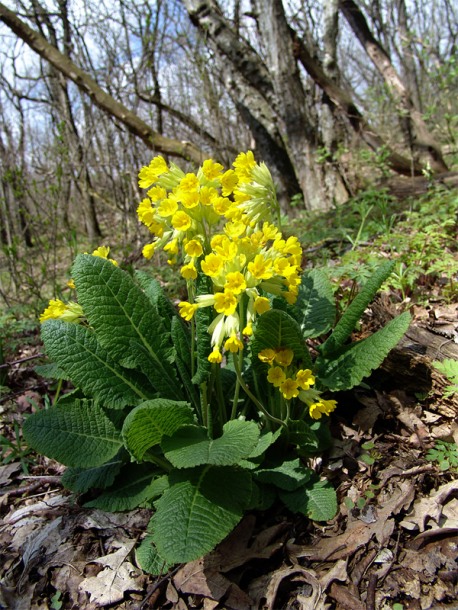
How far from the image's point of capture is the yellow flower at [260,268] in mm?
1656

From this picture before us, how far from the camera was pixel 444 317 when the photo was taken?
2766mm

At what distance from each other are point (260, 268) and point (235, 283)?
11 centimetres

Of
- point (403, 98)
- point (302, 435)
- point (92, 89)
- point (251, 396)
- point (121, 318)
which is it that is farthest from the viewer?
point (403, 98)

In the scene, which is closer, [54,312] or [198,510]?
[198,510]

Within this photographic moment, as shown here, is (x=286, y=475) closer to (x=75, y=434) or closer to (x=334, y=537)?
(x=334, y=537)

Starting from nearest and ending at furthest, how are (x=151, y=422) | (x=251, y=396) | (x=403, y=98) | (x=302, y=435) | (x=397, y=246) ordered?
(x=151, y=422), (x=251, y=396), (x=302, y=435), (x=397, y=246), (x=403, y=98)

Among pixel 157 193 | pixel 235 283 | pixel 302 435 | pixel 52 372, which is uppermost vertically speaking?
pixel 157 193

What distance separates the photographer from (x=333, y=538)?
71.3 inches

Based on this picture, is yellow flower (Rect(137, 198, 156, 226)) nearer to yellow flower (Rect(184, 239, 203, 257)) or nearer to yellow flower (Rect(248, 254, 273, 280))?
yellow flower (Rect(184, 239, 203, 257))

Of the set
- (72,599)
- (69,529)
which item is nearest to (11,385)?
(69,529)

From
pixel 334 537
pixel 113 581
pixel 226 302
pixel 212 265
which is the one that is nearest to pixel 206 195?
pixel 212 265

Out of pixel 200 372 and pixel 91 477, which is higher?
pixel 200 372

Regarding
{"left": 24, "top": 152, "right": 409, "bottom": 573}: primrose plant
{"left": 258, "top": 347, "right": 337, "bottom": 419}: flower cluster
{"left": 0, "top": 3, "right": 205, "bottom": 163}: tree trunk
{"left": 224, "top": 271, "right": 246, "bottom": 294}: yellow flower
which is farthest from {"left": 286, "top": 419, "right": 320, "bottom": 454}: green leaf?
{"left": 0, "top": 3, "right": 205, "bottom": 163}: tree trunk

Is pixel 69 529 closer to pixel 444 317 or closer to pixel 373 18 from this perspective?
pixel 444 317
